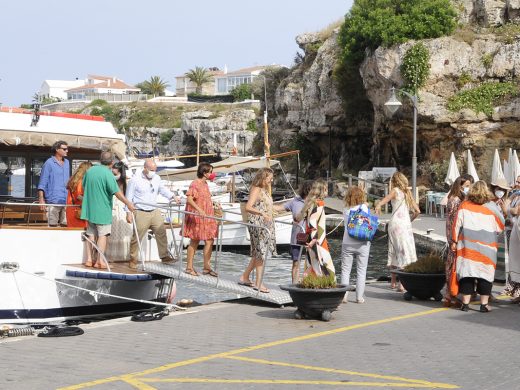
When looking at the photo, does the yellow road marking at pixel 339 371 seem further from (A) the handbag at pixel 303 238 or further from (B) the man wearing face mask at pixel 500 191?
(B) the man wearing face mask at pixel 500 191

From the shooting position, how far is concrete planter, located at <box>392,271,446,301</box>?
39.9ft

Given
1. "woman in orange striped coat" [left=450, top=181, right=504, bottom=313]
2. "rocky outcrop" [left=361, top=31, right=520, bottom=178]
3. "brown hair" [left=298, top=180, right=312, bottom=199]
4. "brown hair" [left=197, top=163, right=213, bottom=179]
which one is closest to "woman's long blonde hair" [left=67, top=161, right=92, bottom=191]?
"brown hair" [left=197, top=163, right=213, bottom=179]

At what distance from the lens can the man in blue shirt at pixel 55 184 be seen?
13.6m

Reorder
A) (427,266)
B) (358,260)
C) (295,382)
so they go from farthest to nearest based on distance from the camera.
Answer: (427,266), (358,260), (295,382)

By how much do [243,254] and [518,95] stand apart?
1725cm

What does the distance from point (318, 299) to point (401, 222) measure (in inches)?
127

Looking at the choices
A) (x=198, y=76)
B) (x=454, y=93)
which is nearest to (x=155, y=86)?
(x=198, y=76)

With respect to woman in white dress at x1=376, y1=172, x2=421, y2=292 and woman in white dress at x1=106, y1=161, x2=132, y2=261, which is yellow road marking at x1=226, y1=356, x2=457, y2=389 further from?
woman in white dress at x1=106, y1=161, x2=132, y2=261

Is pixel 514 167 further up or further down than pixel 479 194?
further up

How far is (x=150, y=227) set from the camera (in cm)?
1357

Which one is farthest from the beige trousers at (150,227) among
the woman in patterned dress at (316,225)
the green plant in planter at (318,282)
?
the green plant in planter at (318,282)

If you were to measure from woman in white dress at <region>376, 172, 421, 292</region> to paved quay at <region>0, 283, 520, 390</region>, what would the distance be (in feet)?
5.48

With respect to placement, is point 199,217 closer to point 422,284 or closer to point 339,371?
point 422,284

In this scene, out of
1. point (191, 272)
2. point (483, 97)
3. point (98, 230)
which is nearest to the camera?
point (191, 272)
